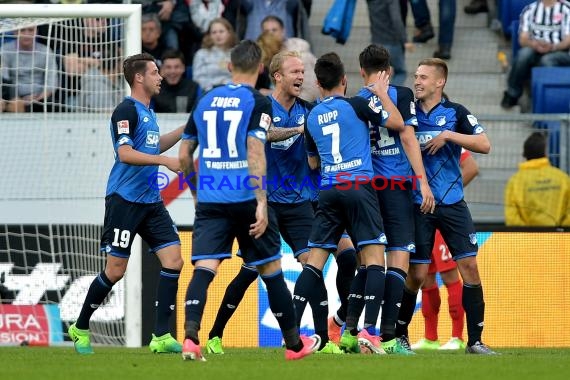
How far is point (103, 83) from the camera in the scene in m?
12.5

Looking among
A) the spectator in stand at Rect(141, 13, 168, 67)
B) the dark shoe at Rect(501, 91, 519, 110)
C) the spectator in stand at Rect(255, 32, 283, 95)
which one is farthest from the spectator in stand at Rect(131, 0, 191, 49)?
the dark shoe at Rect(501, 91, 519, 110)

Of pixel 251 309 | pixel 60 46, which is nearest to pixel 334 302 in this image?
pixel 251 309

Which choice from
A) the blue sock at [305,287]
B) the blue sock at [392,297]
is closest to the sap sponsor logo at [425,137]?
the blue sock at [392,297]

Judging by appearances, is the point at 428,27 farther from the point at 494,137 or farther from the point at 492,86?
the point at 494,137

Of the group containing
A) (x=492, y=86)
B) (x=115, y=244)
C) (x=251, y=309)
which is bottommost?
(x=251, y=309)

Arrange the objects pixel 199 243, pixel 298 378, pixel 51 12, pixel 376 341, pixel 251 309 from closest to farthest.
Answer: pixel 298 378, pixel 199 243, pixel 376 341, pixel 51 12, pixel 251 309

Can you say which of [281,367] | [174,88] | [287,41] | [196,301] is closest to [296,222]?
[196,301]

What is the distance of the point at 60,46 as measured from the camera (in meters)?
12.5

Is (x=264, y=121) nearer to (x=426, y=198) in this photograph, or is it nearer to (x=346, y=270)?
(x=426, y=198)

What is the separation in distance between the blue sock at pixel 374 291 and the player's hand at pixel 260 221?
1421 mm

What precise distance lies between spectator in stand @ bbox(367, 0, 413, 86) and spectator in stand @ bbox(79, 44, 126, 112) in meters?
4.42

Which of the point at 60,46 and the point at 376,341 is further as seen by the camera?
the point at 60,46

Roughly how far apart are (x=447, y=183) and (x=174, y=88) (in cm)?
537

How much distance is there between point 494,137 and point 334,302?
2974 millimetres
